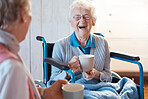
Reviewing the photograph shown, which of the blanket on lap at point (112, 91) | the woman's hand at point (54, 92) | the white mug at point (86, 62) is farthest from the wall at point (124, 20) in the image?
the woman's hand at point (54, 92)

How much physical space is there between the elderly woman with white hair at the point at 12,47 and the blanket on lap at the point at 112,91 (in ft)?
2.02

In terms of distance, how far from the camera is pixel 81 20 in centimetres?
144

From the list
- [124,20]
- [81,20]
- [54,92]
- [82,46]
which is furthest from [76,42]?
[124,20]

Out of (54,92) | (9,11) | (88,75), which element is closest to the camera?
(9,11)

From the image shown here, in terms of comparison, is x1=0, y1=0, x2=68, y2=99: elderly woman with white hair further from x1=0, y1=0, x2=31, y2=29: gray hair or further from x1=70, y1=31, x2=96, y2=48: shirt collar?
x1=70, y1=31, x2=96, y2=48: shirt collar

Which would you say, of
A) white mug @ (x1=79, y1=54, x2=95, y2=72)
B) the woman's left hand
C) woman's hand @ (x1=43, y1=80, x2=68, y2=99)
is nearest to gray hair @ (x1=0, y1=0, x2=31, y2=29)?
woman's hand @ (x1=43, y1=80, x2=68, y2=99)

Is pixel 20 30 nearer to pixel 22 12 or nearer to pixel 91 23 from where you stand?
pixel 22 12

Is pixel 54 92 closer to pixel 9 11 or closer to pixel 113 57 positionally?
pixel 9 11

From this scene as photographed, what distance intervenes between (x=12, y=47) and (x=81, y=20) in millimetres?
942

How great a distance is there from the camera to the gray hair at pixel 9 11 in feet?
1.71

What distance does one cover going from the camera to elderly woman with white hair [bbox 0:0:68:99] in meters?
0.49

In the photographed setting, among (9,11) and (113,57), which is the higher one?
(9,11)

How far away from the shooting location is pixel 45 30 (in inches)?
94.8

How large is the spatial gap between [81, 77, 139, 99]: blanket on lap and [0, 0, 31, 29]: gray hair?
72 cm
